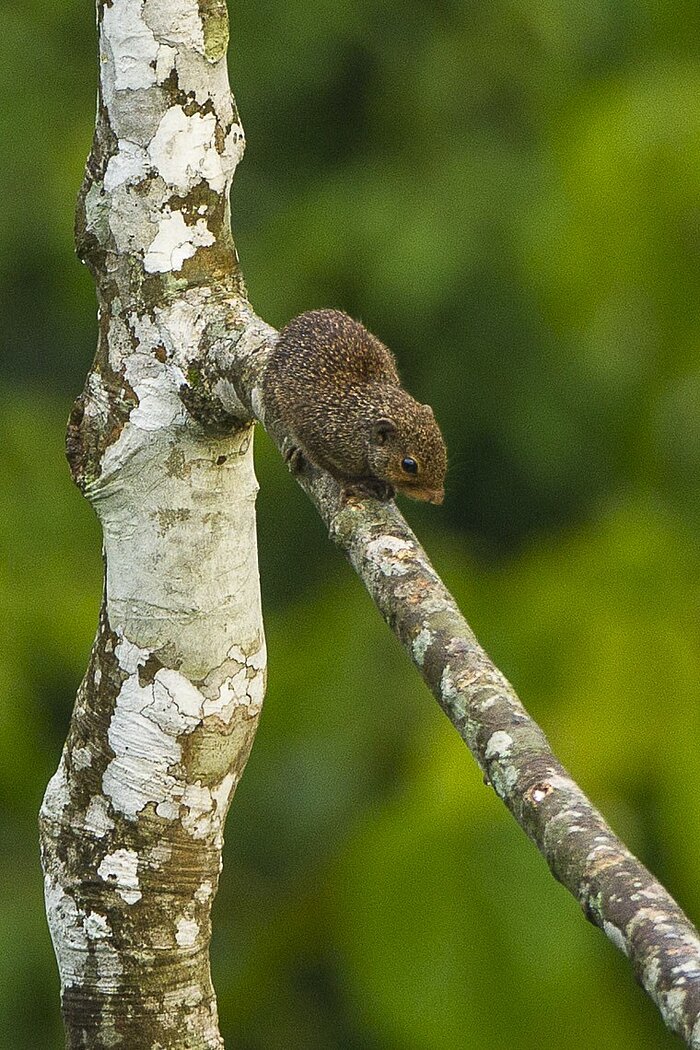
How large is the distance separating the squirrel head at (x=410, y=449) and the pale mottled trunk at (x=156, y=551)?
64 centimetres

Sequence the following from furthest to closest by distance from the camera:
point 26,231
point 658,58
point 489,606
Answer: point 26,231, point 658,58, point 489,606

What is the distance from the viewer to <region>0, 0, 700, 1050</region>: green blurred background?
4.79m

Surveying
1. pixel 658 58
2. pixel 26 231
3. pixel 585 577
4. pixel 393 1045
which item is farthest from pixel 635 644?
pixel 26 231

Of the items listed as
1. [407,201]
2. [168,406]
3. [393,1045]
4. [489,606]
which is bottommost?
[393,1045]

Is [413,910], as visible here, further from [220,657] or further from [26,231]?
[26,231]

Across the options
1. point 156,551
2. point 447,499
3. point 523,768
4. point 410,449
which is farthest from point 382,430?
point 447,499

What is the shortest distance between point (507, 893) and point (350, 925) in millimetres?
825

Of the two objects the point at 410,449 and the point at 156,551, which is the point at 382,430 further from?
the point at 156,551

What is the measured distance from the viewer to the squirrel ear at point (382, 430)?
3.64 meters

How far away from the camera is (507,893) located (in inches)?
179

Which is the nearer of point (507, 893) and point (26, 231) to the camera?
point (507, 893)

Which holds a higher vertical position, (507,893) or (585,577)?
(585,577)

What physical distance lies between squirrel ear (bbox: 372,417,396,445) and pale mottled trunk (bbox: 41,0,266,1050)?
2.12 ft

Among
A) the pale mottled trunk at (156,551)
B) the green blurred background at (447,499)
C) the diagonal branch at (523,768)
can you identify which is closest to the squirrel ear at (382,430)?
the pale mottled trunk at (156,551)
